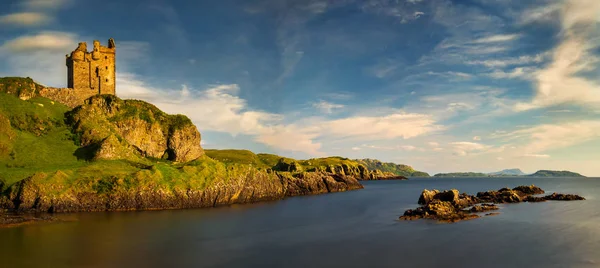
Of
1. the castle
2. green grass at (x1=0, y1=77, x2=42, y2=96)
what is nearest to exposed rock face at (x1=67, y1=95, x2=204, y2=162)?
the castle

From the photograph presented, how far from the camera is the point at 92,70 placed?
94.6 meters

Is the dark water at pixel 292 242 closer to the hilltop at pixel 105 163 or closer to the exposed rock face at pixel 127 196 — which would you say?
the exposed rock face at pixel 127 196

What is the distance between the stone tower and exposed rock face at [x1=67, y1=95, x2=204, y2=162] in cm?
717

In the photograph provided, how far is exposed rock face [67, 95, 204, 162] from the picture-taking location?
7506 centimetres

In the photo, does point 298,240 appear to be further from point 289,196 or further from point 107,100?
point 107,100

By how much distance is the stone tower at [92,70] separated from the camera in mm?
93062

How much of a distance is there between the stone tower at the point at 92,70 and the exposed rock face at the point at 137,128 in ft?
23.5

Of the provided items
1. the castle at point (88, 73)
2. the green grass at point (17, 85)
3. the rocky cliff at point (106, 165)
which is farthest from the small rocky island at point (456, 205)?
the green grass at point (17, 85)

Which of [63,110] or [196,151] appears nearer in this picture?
[63,110]

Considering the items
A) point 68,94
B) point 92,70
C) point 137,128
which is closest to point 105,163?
→ point 137,128

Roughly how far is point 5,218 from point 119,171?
1869 centimetres

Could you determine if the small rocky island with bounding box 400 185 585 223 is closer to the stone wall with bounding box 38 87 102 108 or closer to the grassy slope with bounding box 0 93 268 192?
the grassy slope with bounding box 0 93 268 192

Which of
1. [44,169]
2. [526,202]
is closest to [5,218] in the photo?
[44,169]

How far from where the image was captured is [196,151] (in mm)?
98875
